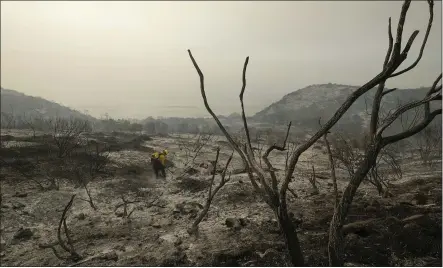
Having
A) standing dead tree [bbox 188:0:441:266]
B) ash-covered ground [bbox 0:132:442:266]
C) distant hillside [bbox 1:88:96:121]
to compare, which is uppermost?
distant hillside [bbox 1:88:96:121]

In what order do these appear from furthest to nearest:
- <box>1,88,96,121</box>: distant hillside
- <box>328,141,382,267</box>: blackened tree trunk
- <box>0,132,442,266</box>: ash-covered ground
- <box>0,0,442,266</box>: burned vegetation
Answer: <box>1,88,96,121</box>: distant hillside → <box>0,132,442,266</box>: ash-covered ground → <box>0,0,442,266</box>: burned vegetation → <box>328,141,382,267</box>: blackened tree trunk

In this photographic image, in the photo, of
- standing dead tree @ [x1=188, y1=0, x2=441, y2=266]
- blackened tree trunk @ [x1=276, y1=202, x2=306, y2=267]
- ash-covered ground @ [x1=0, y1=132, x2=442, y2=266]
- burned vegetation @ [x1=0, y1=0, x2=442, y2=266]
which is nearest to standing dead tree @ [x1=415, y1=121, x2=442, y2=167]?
burned vegetation @ [x1=0, y1=0, x2=442, y2=266]

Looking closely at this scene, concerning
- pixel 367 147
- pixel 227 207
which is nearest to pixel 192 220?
pixel 227 207

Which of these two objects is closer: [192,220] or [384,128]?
[384,128]

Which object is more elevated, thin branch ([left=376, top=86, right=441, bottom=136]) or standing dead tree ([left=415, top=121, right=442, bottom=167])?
thin branch ([left=376, top=86, right=441, bottom=136])

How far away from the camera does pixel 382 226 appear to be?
21.3ft

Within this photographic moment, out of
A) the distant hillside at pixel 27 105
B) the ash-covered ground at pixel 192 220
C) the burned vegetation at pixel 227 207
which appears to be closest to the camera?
the burned vegetation at pixel 227 207

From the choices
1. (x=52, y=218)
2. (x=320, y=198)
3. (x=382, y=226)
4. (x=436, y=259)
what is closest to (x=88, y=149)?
(x=52, y=218)

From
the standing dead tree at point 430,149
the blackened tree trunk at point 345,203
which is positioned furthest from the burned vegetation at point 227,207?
the standing dead tree at point 430,149

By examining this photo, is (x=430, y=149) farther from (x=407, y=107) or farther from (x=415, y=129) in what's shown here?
(x=415, y=129)

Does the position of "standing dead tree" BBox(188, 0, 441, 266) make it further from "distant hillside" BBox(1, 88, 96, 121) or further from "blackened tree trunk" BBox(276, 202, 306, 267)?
"distant hillside" BBox(1, 88, 96, 121)

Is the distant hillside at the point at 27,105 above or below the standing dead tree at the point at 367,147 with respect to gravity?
above

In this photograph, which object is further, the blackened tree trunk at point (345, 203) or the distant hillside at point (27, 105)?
the distant hillside at point (27, 105)

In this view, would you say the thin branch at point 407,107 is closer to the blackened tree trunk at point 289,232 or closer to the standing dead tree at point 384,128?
the standing dead tree at point 384,128
